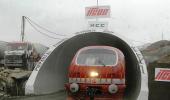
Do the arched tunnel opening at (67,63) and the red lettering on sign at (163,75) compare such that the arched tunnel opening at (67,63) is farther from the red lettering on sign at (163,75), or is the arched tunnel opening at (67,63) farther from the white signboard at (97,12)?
the red lettering on sign at (163,75)

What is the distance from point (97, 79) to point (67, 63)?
22.6ft

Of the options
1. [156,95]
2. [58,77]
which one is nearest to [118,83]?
[156,95]

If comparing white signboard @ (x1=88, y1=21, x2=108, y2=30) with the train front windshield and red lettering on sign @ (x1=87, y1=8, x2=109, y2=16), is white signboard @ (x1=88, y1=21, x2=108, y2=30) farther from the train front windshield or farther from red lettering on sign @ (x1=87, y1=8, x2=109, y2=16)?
the train front windshield

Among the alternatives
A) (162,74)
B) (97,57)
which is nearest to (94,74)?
(97,57)

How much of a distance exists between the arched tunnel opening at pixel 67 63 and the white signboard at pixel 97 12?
104 centimetres

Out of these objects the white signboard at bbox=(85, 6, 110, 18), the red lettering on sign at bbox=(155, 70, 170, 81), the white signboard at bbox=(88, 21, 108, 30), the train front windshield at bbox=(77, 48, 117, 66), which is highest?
the white signboard at bbox=(85, 6, 110, 18)

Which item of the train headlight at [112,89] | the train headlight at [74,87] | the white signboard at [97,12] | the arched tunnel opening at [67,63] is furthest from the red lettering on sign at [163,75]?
the white signboard at [97,12]

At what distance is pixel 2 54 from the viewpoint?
3916cm

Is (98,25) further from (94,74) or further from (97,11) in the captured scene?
(94,74)

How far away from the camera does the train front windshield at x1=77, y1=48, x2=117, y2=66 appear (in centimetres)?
1474

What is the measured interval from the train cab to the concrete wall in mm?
1336

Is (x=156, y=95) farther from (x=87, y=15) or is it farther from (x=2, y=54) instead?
(x=2, y=54)

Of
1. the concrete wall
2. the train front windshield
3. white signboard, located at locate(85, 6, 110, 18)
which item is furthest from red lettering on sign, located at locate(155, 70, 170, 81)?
white signboard, located at locate(85, 6, 110, 18)

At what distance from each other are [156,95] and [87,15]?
19.4 ft
